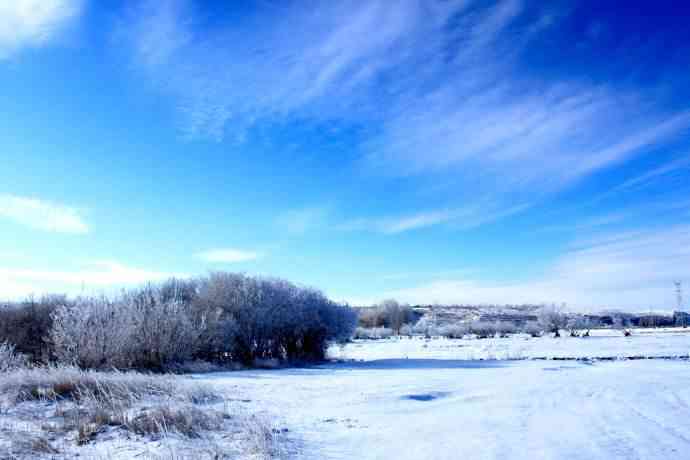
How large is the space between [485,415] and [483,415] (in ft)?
0.11

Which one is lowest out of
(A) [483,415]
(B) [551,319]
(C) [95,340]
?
(A) [483,415]

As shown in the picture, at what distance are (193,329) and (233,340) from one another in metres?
2.69

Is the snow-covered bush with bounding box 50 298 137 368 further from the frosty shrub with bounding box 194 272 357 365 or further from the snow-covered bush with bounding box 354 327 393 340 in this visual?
the snow-covered bush with bounding box 354 327 393 340

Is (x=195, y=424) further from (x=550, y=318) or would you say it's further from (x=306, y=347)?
(x=550, y=318)

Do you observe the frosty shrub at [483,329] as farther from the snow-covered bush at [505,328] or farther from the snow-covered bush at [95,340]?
the snow-covered bush at [95,340]

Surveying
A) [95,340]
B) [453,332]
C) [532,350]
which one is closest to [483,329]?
[453,332]

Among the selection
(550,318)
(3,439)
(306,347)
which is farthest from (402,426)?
(550,318)

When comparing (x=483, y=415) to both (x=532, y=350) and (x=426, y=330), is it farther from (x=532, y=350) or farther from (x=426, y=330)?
(x=426, y=330)

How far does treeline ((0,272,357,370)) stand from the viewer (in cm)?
1919

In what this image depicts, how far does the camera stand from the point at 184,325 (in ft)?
68.2

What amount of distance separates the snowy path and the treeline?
687 centimetres

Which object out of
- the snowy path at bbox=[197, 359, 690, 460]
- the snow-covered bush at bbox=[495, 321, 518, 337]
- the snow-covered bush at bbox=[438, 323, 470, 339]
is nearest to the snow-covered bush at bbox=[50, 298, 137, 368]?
the snowy path at bbox=[197, 359, 690, 460]

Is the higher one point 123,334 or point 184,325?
point 184,325

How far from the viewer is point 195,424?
7805 millimetres
